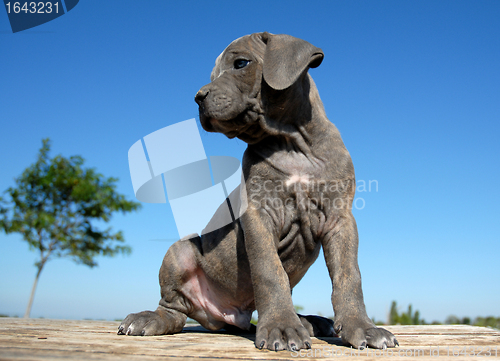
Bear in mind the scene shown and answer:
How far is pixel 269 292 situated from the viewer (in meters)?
3.05

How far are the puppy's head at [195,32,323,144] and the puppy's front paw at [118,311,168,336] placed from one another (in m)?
1.86

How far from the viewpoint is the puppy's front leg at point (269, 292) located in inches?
105

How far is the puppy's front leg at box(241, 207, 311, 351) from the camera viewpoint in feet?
8.74

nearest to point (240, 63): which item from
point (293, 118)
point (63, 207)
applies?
point (293, 118)

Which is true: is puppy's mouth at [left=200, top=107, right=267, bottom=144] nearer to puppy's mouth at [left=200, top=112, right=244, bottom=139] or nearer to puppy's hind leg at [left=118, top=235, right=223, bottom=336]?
puppy's mouth at [left=200, top=112, right=244, bottom=139]

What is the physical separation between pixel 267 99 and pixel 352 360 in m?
2.27

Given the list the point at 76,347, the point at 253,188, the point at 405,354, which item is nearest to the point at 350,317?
the point at 405,354

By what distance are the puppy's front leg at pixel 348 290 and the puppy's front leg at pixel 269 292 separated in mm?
362

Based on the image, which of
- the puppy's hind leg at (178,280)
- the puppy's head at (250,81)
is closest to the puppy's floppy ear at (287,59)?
the puppy's head at (250,81)

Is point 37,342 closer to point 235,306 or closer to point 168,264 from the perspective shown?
point 168,264

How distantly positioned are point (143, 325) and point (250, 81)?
243 cm

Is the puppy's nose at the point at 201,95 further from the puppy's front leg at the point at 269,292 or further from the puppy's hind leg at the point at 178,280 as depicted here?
the puppy's hind leg at the point at 178,280

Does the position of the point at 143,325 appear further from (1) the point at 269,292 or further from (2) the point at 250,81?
(2) the point at 250,81

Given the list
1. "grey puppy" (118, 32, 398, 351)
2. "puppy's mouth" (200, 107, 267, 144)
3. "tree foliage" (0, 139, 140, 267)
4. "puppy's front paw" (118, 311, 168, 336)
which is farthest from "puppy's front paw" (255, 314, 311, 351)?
"tree foliage" (0, 139, 140, 267)
